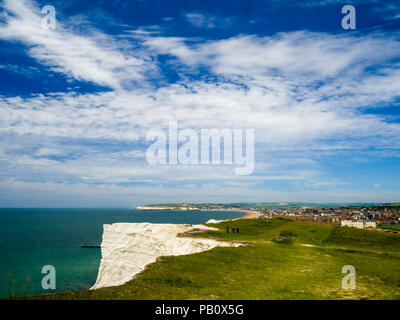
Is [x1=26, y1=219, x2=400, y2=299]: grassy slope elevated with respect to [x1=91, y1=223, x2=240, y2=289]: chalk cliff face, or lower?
elevated

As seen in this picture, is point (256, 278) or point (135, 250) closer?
point (256, 278)

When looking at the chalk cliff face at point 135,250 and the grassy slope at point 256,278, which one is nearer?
the grassy slope at point 256,278

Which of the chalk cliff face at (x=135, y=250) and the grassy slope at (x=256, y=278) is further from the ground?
the grassy slope at (x=256, y=278)

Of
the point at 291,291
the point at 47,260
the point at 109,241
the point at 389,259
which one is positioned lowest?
the point at 47,260

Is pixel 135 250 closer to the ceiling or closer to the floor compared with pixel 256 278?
closer to the floor

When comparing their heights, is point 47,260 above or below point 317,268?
below

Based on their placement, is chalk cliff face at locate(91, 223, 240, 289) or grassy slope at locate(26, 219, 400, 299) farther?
chalk cliff face at locate(91, 223, 240, 289)
